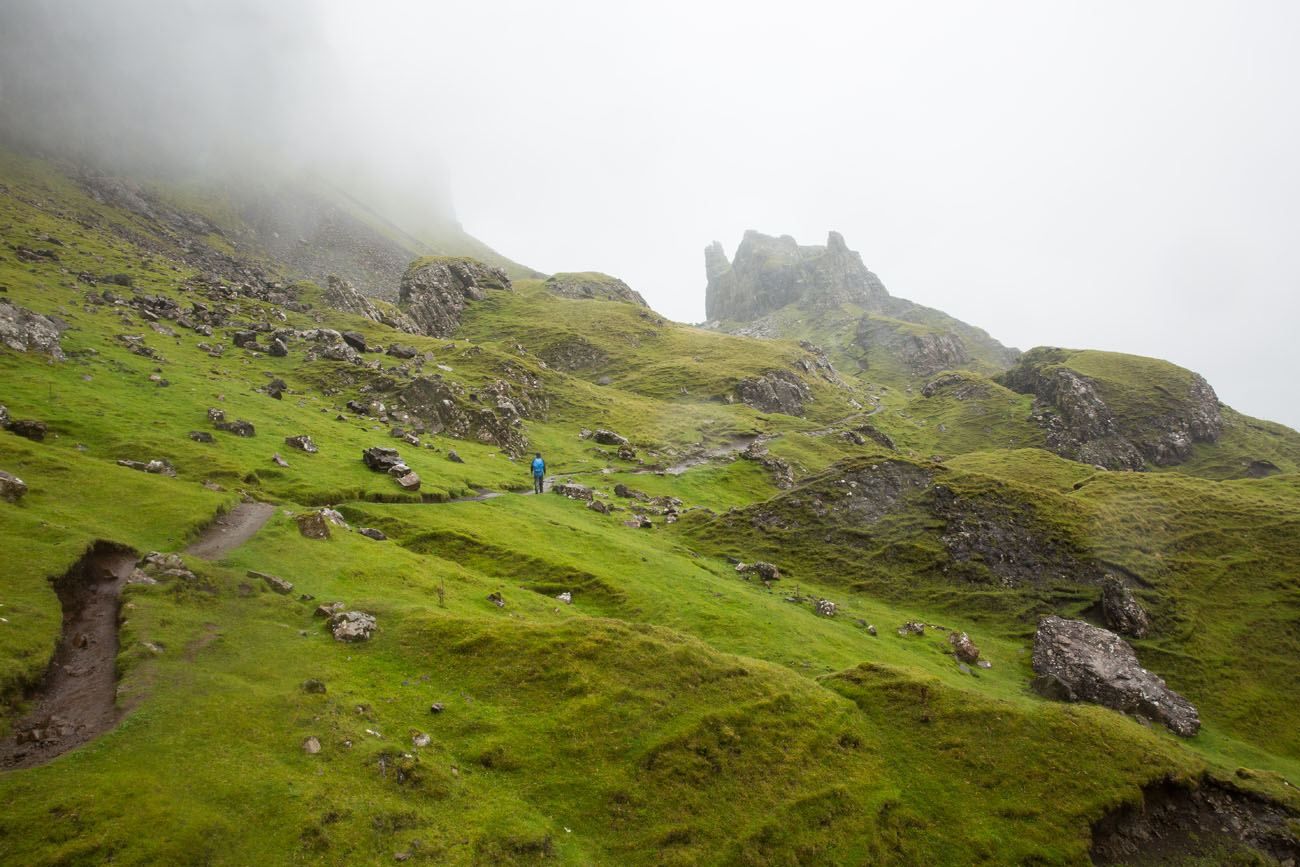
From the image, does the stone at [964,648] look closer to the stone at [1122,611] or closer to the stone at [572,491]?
the stone at [1122,611]

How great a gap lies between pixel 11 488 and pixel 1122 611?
206ft

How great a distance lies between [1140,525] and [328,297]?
142470 mm

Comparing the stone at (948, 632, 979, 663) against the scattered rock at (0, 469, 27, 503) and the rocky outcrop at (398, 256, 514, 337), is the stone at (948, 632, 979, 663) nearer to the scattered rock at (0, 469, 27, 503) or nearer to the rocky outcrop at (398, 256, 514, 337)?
the scattered rock at (0, 469, 27, 503)

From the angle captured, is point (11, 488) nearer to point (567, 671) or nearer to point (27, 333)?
point (567, 671)

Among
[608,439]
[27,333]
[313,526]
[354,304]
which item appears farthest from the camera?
[354,304]

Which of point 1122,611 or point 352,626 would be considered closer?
point 352,626

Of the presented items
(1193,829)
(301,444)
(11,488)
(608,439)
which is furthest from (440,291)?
(1193,829)

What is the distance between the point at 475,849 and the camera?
50.6 ft

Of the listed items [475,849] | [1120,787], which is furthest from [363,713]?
[1120,787]

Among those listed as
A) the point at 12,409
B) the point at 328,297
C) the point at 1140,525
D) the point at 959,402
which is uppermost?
the point at 959,402

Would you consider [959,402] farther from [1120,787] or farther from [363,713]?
[363,713]

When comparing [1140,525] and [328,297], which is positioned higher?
[328,297]

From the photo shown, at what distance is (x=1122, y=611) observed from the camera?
39.6 metres

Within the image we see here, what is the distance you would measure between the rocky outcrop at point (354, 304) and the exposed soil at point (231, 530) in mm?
101467
